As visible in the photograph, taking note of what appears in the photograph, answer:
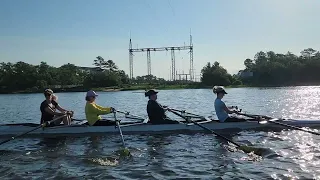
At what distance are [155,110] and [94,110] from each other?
2.86 meters

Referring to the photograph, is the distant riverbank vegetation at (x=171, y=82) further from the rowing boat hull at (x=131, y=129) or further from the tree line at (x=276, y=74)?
the rowing boat hull at (x=131, y=129)

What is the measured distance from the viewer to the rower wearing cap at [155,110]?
17078mm

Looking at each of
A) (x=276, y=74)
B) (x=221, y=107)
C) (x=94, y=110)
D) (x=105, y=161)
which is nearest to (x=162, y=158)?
(x=105, y=161)

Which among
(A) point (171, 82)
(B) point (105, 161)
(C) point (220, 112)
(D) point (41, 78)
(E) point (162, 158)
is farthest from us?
(A) point (171, 82)

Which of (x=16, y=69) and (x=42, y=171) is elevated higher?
(x=16, y=69)

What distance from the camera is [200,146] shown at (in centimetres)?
1472

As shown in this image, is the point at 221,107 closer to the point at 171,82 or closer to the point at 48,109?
the point at 48,109

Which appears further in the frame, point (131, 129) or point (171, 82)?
point (171, 82)

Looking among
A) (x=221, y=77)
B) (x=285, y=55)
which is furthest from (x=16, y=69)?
(x=285, y=55)

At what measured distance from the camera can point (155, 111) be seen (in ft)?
56.9

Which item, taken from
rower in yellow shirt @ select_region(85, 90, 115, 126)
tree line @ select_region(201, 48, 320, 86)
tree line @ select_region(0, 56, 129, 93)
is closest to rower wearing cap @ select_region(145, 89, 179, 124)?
rower in yellow shirt @ select_region(85, 90, 115, 126)

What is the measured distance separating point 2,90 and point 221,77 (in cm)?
8340

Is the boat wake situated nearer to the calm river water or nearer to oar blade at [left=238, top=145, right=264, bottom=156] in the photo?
the calm river water

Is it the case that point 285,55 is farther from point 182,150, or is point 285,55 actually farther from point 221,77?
point 182,150
